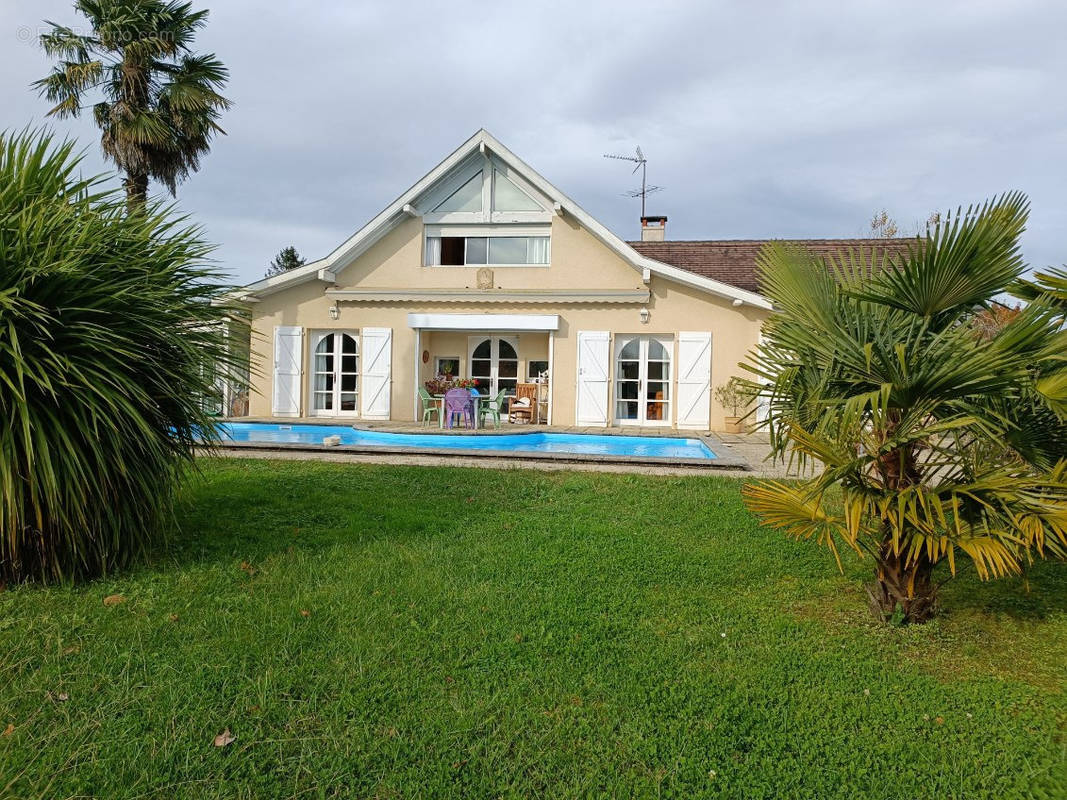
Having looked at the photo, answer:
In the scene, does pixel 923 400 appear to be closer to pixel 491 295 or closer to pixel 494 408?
pixel 494 408

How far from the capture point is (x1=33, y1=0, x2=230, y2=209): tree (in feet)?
49.6

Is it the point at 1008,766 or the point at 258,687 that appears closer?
the point at 1008,766

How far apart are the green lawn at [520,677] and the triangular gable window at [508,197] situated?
12285 millimetres

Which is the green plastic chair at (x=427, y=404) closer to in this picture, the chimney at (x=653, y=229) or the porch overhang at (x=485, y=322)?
the porch overhang at (x=485, y=322)

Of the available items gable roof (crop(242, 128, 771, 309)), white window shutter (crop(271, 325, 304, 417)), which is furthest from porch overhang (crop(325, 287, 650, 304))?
white window shutter (crop(271, 325, 304, 417))

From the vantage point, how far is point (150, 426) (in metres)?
4.62

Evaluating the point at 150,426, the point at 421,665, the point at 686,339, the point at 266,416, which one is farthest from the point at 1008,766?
the point at 266,416

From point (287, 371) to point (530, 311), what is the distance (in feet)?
22.8

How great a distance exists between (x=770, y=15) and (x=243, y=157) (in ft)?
50.0

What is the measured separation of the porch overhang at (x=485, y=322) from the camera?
15.6m

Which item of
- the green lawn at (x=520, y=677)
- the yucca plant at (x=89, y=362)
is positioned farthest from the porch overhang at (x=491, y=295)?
the yucca plant at (x=89, y=362)

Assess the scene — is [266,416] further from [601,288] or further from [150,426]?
[150,426]

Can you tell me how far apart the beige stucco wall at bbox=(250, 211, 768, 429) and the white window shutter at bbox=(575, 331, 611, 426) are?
0.63 feet

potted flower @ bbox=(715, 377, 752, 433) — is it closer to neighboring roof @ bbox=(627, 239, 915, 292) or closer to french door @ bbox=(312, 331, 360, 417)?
neighboring roof @ bbox=(627, 239, 915, 292)
